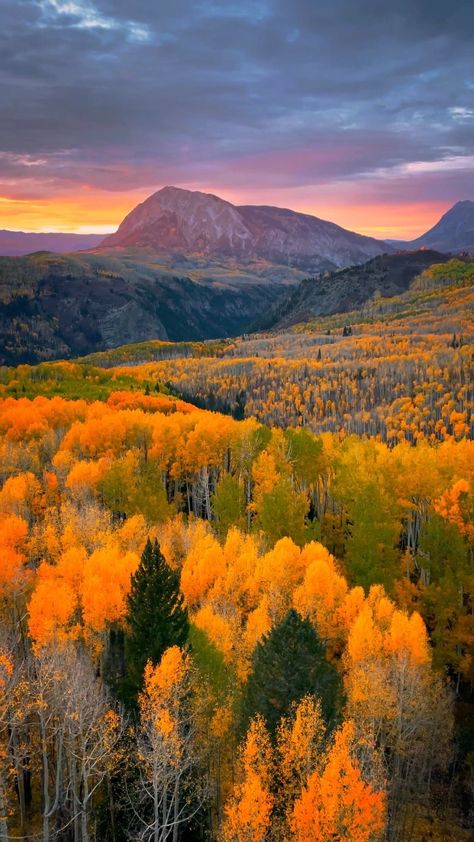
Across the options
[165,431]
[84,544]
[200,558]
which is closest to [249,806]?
[200,558]

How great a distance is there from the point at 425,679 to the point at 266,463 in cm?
3874

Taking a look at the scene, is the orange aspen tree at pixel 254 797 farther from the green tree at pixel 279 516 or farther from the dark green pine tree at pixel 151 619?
the green tree at pixel 279 516

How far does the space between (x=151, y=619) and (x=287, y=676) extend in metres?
8.65

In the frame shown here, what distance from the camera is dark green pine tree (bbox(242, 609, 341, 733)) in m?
32.5

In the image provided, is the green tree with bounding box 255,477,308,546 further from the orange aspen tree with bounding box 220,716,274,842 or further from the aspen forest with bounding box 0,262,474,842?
the orange aspen tree with bounding box 220,716,274,842

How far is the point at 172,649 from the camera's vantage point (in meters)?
34.3

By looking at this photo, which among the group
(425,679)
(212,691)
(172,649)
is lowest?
(425,679)

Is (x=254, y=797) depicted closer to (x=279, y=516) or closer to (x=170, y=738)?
(x=170, y=738)

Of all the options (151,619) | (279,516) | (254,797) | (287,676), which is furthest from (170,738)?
(279,516)

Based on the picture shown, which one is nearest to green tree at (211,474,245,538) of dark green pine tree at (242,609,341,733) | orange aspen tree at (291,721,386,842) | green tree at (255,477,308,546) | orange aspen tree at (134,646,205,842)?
green tree at (255,477,308,546)

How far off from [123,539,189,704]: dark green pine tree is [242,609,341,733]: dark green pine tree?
519 cm

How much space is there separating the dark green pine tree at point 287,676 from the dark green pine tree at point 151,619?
5186 millimetres

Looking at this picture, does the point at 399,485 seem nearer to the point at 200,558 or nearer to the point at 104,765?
the point at 200,558

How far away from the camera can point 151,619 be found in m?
37.0
